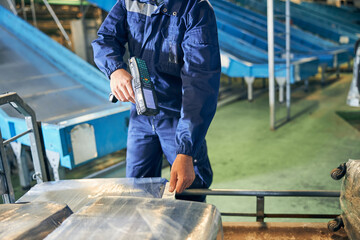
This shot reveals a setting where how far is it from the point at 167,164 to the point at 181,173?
226 centimetres

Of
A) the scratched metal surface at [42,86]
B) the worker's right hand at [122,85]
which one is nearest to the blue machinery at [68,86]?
the scratched metal surface at [42,86]

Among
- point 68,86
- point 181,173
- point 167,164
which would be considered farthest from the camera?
point 68,86

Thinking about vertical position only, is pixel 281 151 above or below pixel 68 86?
→ below

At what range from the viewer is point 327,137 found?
424 cm

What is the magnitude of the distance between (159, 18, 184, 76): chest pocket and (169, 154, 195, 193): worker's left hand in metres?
0.44

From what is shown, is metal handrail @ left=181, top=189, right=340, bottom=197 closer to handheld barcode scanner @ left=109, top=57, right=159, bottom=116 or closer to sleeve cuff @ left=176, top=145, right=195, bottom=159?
sleeve cuff @ left=176, top=145, right=195, bottom=159

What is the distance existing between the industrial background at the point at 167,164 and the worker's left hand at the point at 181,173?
11cm

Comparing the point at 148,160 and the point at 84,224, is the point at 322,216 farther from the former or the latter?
the point at 84,224

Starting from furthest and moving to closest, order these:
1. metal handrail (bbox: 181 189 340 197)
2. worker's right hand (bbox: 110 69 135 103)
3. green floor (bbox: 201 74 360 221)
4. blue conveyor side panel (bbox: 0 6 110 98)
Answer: blue conveyor side panel (bbox: 0 6 110 98) < green floor (bbox: 201 74 360 221) < metal handrail (bbox: 181 189 340 197) < worker's right hand (bbox: 110 69 135 103)

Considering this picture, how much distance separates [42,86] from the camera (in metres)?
3.57

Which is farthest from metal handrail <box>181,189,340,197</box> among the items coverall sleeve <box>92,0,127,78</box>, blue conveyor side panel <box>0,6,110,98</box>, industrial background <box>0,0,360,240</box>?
blue conveyor side panel <box>0,6,110,98</box>

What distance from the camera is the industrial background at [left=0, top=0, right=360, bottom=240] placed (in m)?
1.01

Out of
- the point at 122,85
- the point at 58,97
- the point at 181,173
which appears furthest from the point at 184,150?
the point at 58,97

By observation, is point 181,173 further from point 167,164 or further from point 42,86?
point 42,86
